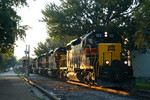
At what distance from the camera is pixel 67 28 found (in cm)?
2773

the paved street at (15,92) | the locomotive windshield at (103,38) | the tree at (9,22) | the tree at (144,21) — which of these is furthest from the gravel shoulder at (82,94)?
the tree at (9,22)

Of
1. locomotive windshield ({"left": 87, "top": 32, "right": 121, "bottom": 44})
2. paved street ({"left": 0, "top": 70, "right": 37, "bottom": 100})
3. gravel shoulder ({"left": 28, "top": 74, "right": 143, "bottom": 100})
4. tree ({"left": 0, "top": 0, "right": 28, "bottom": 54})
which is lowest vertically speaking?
paved street ({"left": 0, "top": 70, "right": 37, "bottom": 100})

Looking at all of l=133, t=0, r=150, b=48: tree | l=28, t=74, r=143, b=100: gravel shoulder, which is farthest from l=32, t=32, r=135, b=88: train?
l=133, t=0, r=150, b=48: tree

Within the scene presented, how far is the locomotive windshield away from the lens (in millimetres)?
14703

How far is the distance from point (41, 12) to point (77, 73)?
14.6 metres

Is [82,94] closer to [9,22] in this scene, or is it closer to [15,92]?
[15,92]

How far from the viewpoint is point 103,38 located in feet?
48.4

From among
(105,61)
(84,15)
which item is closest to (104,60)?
(105,61)

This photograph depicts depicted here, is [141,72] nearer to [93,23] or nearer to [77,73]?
[93,23]

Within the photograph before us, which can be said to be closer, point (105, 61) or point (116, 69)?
point (116, 69)

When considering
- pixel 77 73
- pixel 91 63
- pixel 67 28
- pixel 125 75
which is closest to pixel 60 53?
pixel 67 28

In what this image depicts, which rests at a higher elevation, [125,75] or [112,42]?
[112,42]

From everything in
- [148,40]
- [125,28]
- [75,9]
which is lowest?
[148,40]

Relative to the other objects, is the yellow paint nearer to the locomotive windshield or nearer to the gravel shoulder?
the locomotive windshield
